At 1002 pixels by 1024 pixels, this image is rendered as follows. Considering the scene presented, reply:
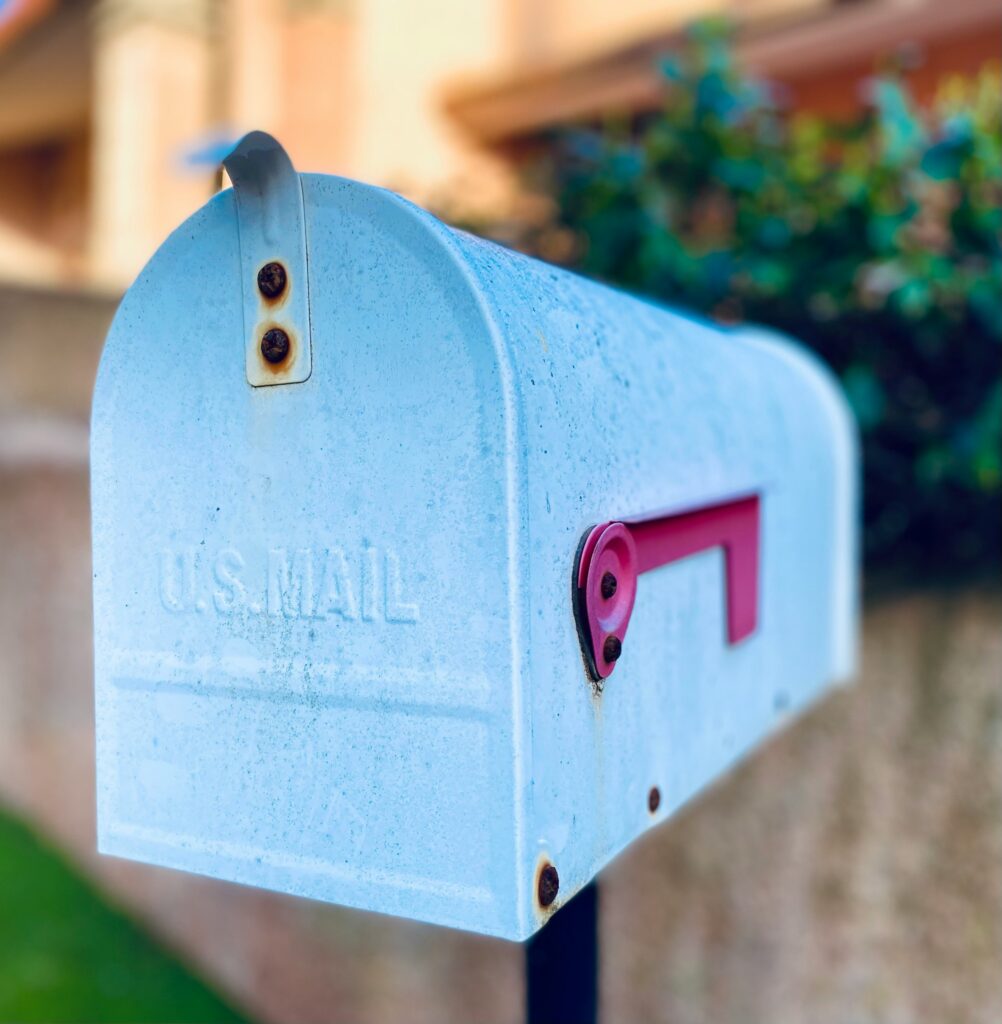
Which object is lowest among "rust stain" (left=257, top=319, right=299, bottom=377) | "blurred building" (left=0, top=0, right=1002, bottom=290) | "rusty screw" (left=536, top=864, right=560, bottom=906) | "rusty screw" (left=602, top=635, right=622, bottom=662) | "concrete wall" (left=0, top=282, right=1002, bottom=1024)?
"concrete wall" (left=0, top=282, right=1002, bottom=1024)

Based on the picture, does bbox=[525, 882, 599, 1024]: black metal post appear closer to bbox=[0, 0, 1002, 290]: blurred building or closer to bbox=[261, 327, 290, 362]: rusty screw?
bbox=[261, 327, 290, 362]: rusty screw

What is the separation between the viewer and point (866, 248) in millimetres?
1829

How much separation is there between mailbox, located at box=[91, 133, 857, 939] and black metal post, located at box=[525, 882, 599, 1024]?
22 cm

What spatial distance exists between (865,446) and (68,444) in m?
2.53

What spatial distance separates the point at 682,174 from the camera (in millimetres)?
2102

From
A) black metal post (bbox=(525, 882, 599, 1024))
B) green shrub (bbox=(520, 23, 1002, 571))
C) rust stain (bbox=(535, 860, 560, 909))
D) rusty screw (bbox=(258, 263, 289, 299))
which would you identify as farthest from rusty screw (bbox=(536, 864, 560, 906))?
green shrub (bbox=(520, 23, 1002, 571))

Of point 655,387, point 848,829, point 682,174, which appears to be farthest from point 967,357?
point 655,387

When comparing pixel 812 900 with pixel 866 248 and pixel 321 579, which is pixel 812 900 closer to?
pixel 866 248

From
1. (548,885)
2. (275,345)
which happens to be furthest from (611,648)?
(275,345)

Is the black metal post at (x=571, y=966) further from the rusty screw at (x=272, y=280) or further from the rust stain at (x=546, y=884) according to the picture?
the rusty screw at (x=272, y=280)

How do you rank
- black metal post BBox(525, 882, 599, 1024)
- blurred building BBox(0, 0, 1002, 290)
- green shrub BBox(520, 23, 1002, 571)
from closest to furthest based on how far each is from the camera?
black metal post BBox(525, 882, 599, 1024)
green shrub BBox(520, 23, 1002, 571)
blurred building BBox(0, 0, 1002, 290)

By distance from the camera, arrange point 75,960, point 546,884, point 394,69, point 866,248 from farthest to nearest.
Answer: point 394,69 → point 75,960 → point 866,248 → point 546,884

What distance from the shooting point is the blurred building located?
13.9ft

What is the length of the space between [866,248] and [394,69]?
4207mm
